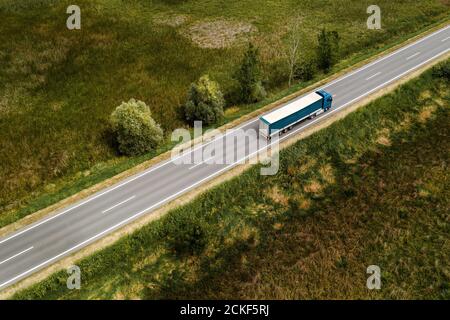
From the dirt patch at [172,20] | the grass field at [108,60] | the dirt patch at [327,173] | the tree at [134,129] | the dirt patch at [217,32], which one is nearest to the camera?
the dirt patch at [327,173]

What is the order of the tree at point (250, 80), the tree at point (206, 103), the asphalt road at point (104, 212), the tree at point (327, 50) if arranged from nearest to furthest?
1. the asphalt road at point (104, 212)
2. the tree at point (206, 103)
3. the tree at point (250, 80)
4. the tree at point (327, 50)

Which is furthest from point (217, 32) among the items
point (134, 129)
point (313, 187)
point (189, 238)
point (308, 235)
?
point (189, 238)

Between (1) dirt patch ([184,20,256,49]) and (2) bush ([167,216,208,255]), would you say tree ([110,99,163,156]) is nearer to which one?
(2) bush ([167,216,208,255])

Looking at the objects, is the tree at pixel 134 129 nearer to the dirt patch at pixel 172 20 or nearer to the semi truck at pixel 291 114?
the semi truck at pixel 291 114

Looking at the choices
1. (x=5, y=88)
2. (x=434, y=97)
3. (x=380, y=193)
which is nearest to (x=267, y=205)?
(x=380, y=193)

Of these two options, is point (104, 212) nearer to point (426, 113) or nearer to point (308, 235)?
point (308, 235)

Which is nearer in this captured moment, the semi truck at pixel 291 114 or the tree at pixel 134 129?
the semi truck at pixel 291 114

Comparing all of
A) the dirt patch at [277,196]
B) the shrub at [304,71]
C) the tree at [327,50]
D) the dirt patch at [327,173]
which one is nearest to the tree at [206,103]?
the dirt patch at [277,196]
